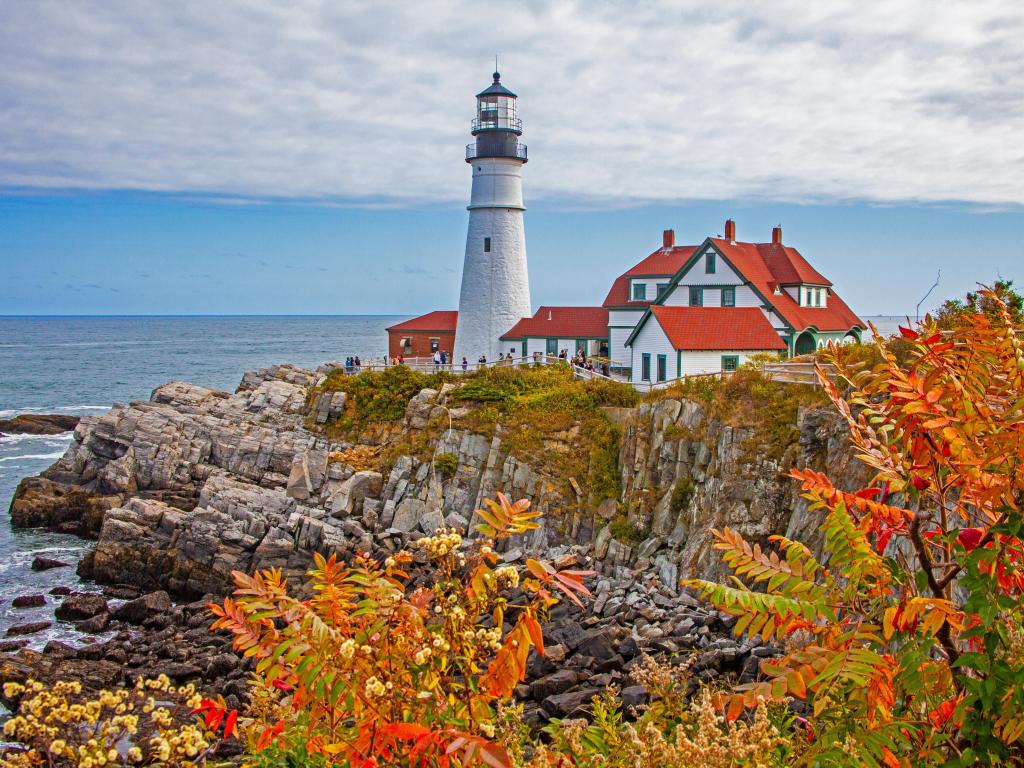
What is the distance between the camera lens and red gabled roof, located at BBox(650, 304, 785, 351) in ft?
107

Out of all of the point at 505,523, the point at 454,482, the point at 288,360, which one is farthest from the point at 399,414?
the point at 288,360

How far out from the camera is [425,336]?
4662 cm

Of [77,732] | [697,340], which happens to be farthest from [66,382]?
[77,732]

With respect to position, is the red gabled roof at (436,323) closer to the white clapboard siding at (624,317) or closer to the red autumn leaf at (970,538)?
the white clapboard siding at (624,317)

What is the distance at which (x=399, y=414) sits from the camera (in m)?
35.4

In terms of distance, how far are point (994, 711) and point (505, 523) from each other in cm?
234

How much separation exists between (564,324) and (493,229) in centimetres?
544

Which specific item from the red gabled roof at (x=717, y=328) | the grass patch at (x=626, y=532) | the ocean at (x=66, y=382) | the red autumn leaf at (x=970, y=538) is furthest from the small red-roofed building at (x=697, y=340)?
the red autumn leaf at (x=970, y=538)

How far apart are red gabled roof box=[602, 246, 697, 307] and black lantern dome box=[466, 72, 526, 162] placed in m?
7.24

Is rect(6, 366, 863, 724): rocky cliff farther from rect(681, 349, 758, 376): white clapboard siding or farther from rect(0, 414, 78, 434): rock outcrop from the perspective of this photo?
rect(0, 414, 78, 434): rock outcrop

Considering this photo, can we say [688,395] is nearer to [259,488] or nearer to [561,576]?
[259,488]

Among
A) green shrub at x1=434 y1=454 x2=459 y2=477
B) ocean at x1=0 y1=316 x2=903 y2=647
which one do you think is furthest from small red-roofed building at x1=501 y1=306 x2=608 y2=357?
ocean at x1=0 y1=316 x2=903 y2=647

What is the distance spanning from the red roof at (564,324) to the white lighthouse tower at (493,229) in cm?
95

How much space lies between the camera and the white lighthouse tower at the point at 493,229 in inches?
1651
